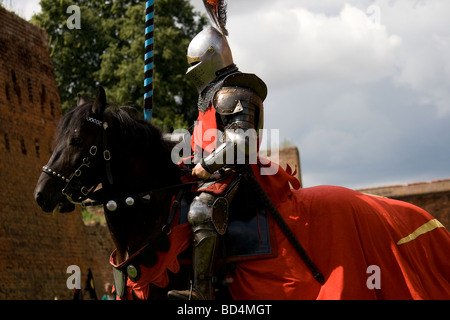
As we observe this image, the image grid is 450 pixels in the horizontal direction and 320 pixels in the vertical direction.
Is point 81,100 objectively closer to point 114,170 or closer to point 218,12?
point 114,170

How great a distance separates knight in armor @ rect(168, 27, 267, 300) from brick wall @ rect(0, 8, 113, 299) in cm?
1072

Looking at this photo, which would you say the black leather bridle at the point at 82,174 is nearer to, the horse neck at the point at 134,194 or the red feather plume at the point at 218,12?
the horse neck at the point at 134,194

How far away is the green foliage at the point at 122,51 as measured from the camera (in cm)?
2356

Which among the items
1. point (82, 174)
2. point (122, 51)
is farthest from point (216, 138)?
point (122, 51)

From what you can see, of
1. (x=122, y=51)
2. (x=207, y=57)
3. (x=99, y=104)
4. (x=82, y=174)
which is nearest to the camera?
(x=82, y=174)

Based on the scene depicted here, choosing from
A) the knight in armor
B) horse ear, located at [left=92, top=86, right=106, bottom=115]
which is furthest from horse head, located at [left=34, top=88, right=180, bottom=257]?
the knight in armor

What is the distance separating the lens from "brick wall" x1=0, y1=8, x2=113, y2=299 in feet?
48.2

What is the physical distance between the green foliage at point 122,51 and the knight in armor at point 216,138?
17.4 meters

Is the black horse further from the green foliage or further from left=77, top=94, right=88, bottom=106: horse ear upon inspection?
the green foliage

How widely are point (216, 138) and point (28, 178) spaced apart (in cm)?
1180

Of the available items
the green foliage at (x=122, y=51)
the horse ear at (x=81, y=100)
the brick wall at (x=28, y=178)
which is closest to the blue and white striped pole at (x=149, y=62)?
the horse ear at (x=81, y=100)

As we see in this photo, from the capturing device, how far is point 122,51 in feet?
79.9

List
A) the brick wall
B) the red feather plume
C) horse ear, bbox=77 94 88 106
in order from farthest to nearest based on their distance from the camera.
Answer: the brick wall
the red feather plume
horse ear, bbox=77 94 88 106
